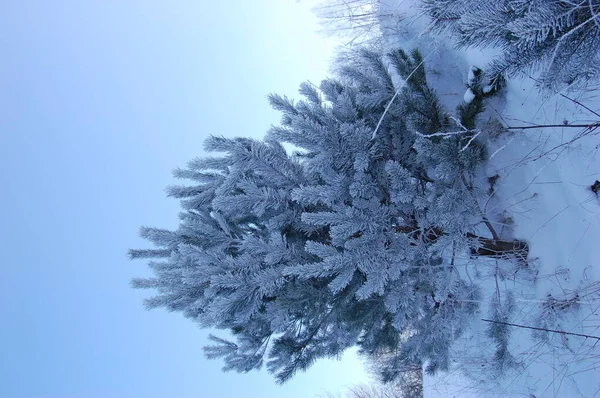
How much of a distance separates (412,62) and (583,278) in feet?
6.02

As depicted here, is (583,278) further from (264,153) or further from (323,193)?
(264,153)

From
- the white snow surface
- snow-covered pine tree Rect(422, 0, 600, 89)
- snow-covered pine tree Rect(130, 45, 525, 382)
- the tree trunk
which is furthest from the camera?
the tree trunk

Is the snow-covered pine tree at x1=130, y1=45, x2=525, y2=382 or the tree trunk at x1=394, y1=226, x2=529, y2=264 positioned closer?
the snow-covered pine tree at x1=130, y1=45, x2=525, y2=382

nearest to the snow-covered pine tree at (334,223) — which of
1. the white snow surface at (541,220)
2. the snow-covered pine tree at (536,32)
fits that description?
the white snow surface at (541,220)

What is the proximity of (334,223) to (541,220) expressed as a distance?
1578 mm

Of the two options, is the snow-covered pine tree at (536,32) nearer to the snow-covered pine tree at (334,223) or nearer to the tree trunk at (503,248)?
the snow-covered pine tree at (334,223)

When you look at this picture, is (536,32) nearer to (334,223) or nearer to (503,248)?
(334,223)

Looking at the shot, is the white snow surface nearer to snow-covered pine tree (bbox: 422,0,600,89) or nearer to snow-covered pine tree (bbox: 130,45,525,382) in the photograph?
snow-covered pine tree (bbox: 130,45,525,382)

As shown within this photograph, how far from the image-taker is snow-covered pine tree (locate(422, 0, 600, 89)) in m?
1.55

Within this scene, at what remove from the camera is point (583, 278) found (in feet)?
9.27

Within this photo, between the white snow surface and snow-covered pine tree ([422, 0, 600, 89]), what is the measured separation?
0.66 metres

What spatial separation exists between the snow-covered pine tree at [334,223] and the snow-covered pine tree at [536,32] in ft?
2.13

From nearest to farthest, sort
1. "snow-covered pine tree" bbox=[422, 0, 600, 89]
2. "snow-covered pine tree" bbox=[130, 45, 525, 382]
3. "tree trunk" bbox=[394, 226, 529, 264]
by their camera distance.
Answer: "snow-covered pine tree" bbox=[422, 0, 600, 89]
"snow-covered pine tree" bbox=[130, 45, 525, 382]
"tree trunk" bbox=[394, 226, 529, 264]

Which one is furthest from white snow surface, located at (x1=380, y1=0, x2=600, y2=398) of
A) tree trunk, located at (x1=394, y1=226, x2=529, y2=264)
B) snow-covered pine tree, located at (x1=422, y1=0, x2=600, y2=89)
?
snow-covered pine tree, located at (x1=422, y1=0, x2=600, y2=89)
